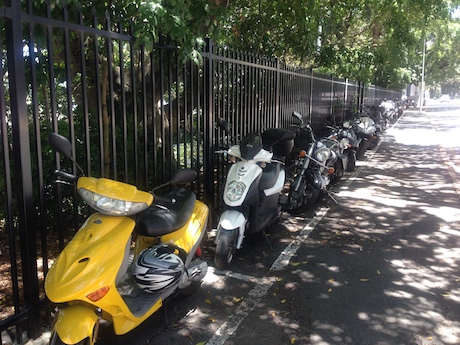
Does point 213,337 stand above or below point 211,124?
below

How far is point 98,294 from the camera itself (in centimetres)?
274

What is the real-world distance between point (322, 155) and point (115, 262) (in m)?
4.65

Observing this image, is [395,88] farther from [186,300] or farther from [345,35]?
[186,300]

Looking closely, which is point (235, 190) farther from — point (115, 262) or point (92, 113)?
point (92, 113)

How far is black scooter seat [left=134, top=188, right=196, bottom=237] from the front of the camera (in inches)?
129

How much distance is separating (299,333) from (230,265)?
1.45m

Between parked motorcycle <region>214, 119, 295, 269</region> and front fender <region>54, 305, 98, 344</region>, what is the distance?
1.96 m

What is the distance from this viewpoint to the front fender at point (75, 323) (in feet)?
8.47

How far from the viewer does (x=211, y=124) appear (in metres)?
5.64

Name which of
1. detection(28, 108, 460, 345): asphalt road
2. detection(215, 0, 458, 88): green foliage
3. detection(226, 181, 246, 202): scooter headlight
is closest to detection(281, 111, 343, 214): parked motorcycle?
detection(28, 108, 460, 345): asphalt road

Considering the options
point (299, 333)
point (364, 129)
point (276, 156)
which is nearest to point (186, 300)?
point (299, 333)

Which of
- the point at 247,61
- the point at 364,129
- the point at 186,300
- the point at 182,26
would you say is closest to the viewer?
the point at 186,300

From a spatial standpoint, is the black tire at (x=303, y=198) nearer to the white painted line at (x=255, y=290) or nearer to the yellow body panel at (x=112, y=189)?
the white painted line at (x=255, y=290)

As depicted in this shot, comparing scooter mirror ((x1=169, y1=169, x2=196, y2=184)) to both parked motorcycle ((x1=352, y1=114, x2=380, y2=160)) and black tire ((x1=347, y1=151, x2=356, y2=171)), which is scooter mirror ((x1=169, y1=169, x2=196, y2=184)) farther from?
parked motorcycle ((x1=352, y1=114, x2=380, y2=160))
